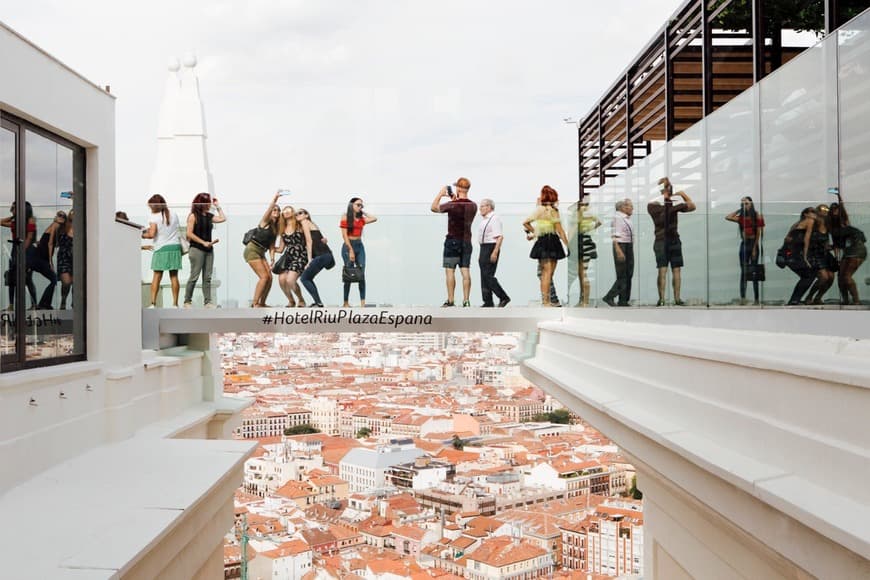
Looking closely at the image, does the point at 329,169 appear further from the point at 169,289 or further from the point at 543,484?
the point at 169,289

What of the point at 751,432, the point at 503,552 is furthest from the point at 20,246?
the point at 503,552

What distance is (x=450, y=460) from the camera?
19.4 meters

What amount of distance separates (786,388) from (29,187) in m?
5.50

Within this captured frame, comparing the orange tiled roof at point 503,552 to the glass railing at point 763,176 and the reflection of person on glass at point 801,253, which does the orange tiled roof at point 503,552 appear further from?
the reflection of person on glass at point 801,253

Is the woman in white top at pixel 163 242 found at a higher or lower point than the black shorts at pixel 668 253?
higher

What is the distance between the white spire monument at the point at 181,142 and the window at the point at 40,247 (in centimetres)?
1352

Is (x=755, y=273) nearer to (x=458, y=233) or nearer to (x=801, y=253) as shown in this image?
(x=801, y=253)

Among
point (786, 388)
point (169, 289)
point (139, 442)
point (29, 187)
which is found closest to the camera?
point (786, 388)

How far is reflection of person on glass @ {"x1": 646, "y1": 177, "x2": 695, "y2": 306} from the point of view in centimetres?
612

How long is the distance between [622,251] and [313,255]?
17.1 feet

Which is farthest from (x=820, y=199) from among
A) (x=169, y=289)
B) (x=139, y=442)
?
(x=169, y=289)

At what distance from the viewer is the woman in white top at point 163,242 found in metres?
11.7

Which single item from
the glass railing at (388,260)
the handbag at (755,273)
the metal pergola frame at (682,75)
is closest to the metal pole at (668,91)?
the metal pergola frame at (682,75)

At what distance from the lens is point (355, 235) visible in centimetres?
1230
